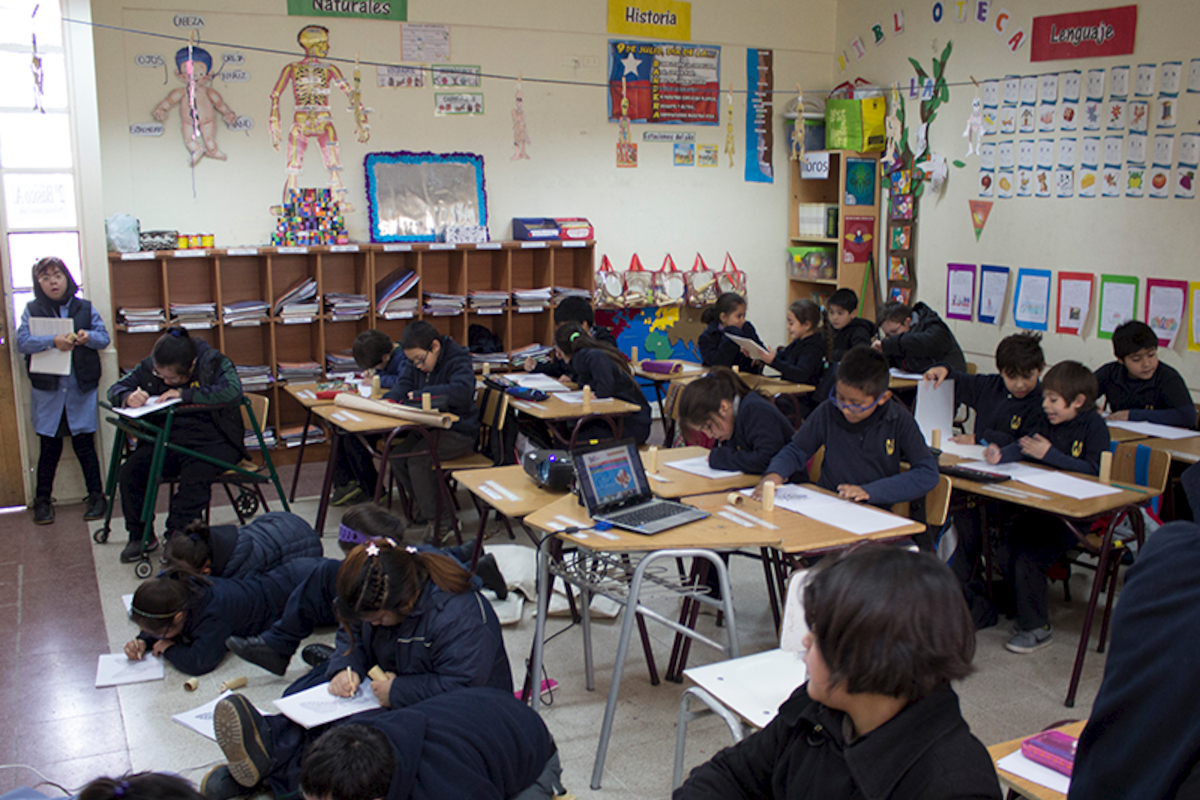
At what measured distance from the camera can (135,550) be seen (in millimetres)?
4859

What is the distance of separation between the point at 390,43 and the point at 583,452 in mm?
4559

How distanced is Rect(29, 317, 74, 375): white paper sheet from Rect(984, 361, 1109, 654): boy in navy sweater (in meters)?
4.57

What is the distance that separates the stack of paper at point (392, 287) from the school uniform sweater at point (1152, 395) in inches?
165

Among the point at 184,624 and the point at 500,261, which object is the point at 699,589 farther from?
the point at 500,261

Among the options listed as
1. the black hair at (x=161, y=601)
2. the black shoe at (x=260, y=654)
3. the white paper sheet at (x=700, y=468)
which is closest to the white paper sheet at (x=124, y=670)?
the black hair at (x=161, y=601)

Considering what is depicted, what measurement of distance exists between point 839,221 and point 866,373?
181 inches

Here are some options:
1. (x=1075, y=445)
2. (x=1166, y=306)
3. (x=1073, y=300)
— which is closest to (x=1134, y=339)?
(x=1075, y=445)

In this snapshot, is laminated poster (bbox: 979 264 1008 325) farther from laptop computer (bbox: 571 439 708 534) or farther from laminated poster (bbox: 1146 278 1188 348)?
laptop computer (bbox: 571 439 708 534)

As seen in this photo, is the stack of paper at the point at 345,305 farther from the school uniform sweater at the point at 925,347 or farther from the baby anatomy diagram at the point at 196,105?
the school uniform sweater at the point at 925,347

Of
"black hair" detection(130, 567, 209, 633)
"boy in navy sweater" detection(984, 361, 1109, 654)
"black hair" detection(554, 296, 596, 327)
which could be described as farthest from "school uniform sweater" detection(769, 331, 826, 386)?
"black hair" detection(130, 567, 209, 633)

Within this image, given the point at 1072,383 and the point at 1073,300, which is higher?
the point at 1073,300

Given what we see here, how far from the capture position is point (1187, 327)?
19.0ft

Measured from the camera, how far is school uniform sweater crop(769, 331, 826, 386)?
6266mm

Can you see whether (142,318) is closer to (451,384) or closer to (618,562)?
(451,384)
